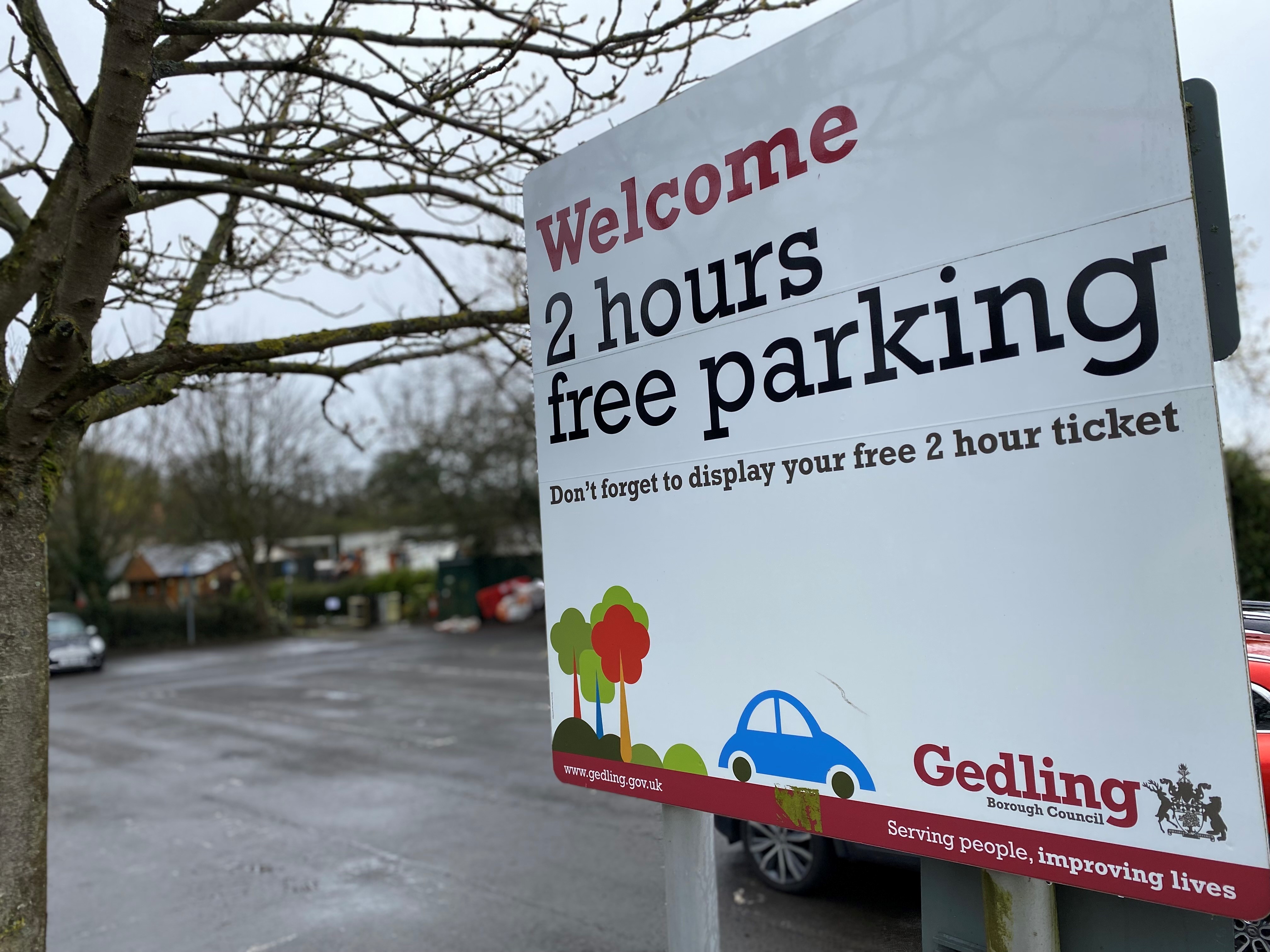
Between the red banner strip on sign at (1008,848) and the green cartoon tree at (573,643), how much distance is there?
37 cm

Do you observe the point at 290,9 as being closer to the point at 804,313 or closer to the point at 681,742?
the point at 804,313

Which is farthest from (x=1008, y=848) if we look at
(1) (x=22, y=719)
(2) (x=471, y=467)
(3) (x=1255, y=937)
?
(2) (x=471, y=467)

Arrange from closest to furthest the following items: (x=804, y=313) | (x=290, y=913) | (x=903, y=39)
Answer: (x=903, y=39)
(x=804, y=313)
(x=290, y=913)

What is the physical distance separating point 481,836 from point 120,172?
18.5ft

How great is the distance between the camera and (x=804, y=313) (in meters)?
2.42

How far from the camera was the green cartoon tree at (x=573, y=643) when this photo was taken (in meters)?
2.98

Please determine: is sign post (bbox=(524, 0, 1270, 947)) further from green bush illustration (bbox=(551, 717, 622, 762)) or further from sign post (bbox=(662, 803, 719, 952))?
sign post (bbox=(662, 803, 719, 952))

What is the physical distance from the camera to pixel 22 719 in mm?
3436

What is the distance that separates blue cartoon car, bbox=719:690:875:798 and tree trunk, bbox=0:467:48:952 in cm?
261

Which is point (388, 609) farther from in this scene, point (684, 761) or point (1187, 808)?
point (1187, 808)

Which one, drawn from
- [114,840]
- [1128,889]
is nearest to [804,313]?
[1128,889]

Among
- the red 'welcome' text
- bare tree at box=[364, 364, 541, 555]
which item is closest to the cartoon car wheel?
the red 'welcome' text

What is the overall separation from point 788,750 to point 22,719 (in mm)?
2878

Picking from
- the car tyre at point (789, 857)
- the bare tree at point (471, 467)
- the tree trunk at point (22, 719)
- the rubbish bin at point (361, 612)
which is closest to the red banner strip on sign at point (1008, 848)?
the tree trunk at point (22, 719)
